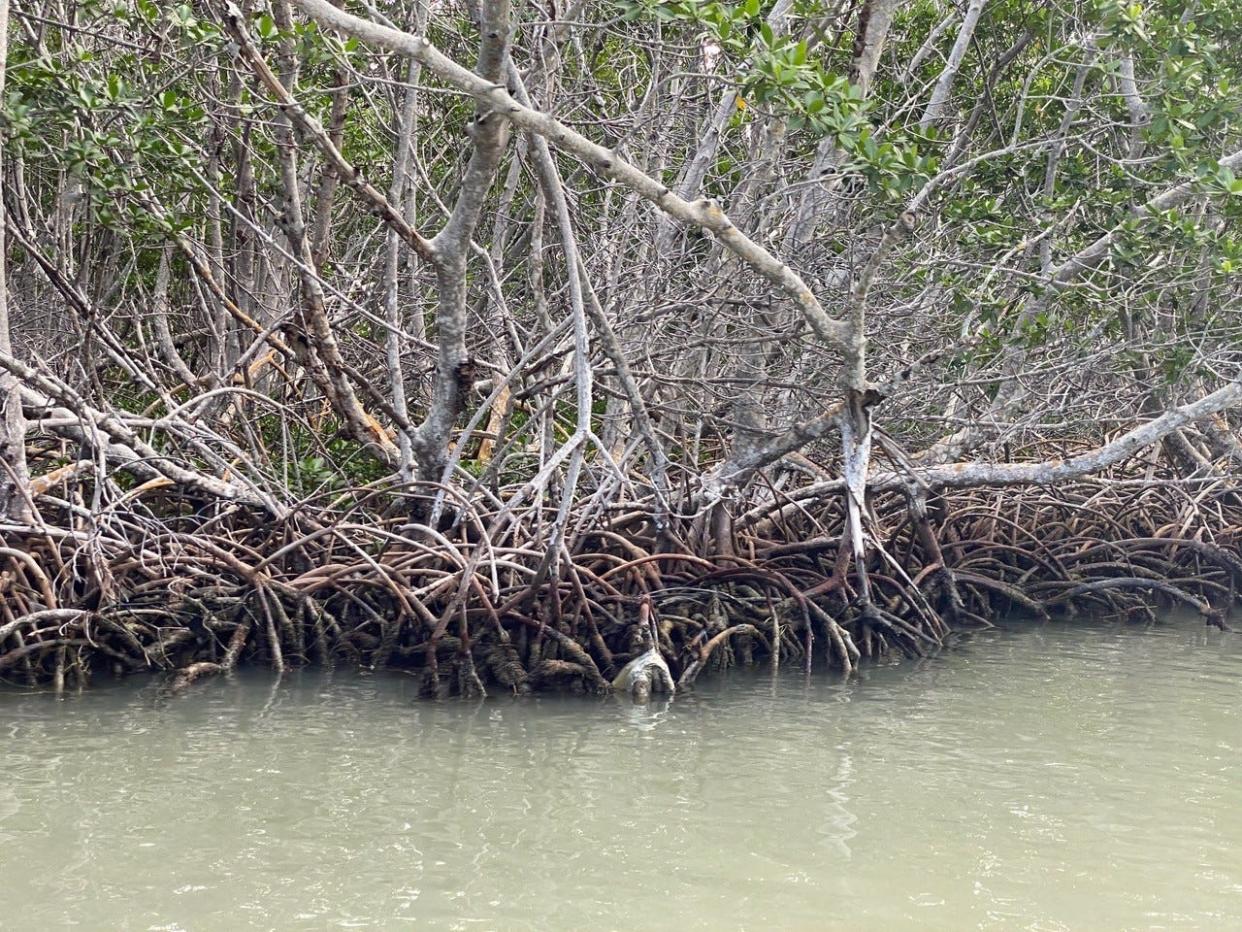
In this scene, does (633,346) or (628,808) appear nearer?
(628,808)

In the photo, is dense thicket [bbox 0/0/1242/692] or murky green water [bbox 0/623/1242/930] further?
dense thicket [bbox 0/0/1242/692]

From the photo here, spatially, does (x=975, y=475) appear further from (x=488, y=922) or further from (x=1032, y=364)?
(x=488, y=922)

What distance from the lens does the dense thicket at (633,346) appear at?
5.59 metres

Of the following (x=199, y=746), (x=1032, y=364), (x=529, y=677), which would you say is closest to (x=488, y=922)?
(x=199, y=746)

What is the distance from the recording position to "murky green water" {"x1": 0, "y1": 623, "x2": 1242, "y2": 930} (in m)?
3.55

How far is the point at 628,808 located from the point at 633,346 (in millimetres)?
2797

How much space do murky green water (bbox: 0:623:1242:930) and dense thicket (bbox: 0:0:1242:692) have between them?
1.51ft

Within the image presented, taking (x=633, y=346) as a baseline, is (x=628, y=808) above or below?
below

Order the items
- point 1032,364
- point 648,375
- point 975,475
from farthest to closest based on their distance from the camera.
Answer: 1. point 1032,364
2. point 975,475
3. point 648,375

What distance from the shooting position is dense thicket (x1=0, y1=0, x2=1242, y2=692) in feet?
18.3

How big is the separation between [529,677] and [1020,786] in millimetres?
1938

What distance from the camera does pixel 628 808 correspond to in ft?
14.1

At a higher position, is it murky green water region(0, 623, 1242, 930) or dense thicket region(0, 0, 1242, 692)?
dense thicket region(0, 0, 1242, 692)

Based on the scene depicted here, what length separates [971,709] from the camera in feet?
18.7
